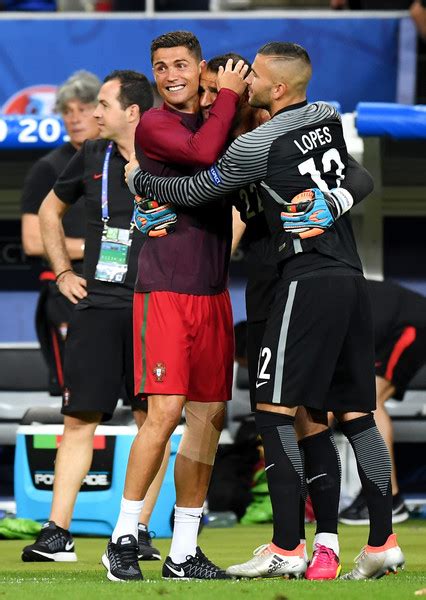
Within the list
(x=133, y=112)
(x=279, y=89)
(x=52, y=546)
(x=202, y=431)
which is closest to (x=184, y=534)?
(x=202, y=431)

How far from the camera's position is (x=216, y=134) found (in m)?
5.20

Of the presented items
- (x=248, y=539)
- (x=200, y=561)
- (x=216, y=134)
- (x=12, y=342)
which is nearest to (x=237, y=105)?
(x=216, y=134)

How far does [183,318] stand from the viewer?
5.39 meters

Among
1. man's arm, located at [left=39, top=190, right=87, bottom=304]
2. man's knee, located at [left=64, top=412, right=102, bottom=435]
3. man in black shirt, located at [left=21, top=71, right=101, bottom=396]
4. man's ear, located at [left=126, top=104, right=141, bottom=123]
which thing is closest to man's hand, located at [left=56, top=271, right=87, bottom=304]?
man's arm, located at [left=39, top=190, right=87, bottom=304]

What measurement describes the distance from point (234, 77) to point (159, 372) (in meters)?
1.13

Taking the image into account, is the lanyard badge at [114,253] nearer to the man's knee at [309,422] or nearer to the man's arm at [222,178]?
the man's arm at [222,178]

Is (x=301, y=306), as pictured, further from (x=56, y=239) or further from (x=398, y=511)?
(x=398, y=511)

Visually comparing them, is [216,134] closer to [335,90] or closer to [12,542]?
[12,542]

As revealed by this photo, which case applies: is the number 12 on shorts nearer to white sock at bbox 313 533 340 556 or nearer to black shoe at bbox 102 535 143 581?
white sock at bbox 313 533 340 556

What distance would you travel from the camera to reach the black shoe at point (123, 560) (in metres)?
5.28

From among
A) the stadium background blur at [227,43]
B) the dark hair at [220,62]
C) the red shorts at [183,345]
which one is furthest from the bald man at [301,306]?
the stadium background blur at [227,43]

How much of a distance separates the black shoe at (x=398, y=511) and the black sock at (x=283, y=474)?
143 inches

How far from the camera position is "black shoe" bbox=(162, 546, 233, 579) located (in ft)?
17.5

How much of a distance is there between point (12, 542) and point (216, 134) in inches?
129
